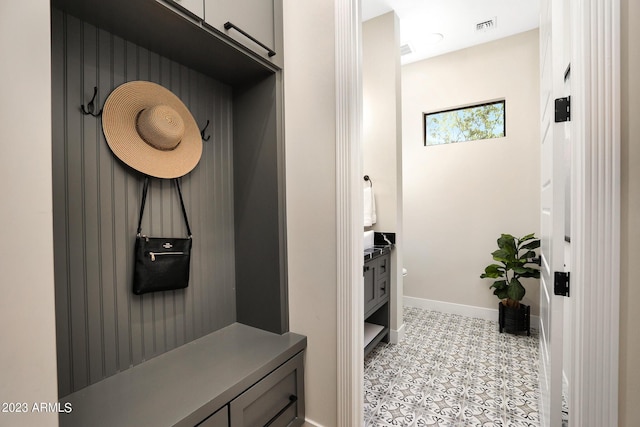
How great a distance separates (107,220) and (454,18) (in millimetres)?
3097

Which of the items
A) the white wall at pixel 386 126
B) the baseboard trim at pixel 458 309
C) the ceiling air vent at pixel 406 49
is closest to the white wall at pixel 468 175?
the baseboard trim at pixel 458 309

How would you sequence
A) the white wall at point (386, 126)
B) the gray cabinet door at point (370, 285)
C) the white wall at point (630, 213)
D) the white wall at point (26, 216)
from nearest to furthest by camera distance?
the white wall at point (26, 216) → the white wall at point (630, 213) → the gray cabinet door at point (370, 285) → the white wall at point (386, 126)

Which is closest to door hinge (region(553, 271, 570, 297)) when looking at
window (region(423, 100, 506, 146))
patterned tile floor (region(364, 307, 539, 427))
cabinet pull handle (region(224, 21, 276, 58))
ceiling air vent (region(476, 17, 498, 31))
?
patterned tile floor (region(364, 307, 539, 427))

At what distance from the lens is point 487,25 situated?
9.00ft

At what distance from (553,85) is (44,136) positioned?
5.82 ft

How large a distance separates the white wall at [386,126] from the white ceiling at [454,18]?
0.45ft

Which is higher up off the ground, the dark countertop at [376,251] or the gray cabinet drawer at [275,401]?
the dark countertop at [376,251]

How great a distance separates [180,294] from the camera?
58.9 inches

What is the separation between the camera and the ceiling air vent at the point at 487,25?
8.81 feet

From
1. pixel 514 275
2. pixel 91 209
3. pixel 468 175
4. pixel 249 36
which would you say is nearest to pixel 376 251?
pixel 514 275

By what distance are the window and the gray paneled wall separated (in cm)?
266

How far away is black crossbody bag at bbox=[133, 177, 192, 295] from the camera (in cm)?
129

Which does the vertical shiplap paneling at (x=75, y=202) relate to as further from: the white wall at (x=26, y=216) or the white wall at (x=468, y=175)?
the white wall at (x=468, y=175)

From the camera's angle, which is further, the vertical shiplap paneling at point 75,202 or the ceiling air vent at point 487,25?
the ceiling air vent at point 487,25
